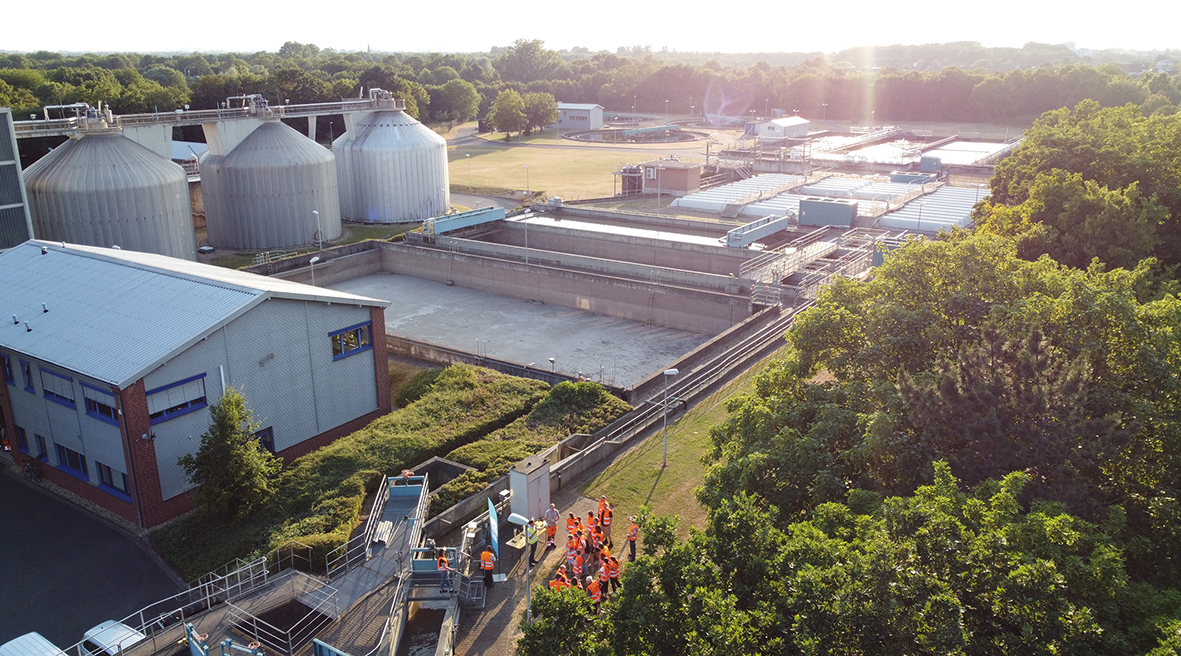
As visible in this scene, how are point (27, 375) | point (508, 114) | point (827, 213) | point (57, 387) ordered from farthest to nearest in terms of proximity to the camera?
point (508, 114) < point (827, 213) < point (27, 375) < point (57, 387)

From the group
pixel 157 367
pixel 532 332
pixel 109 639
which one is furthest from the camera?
pixel 532 332

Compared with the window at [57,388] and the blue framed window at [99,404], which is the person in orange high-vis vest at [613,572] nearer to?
the blue framed window at [99,404]

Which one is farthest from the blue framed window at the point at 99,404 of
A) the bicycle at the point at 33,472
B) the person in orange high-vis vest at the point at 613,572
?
the person in orange high-vis vest at the point at 613,572

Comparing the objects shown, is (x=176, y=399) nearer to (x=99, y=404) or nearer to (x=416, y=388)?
(x=99, y=404)

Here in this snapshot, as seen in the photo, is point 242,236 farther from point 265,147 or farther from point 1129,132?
point 1129,132

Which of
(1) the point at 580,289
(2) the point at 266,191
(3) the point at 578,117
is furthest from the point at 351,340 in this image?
(3) the point at 578,117

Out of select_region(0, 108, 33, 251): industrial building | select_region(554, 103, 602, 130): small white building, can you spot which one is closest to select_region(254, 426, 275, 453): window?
select_region(0, 108, 33, 251): industrial building

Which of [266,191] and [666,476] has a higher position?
[266,191]

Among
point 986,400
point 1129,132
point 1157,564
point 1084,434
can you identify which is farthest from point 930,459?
point 1129,132
